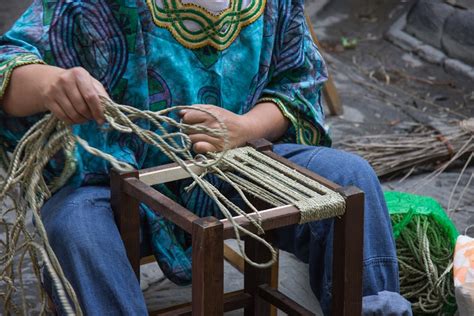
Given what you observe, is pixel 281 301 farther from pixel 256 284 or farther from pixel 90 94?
pixel 90 94

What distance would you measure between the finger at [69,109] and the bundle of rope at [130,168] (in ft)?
0.08

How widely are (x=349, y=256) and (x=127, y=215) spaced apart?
0.46 metres

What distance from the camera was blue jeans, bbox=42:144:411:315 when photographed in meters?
1.76

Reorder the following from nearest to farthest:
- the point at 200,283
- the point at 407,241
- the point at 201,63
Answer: the point at 200,283, the point at 201,63, the point at 407,241

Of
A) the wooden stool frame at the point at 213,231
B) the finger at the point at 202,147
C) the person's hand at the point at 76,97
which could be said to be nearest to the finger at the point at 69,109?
the person's hand at the point at 76,97

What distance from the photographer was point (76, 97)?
1.68 meters

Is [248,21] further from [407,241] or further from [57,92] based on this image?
[407,241]

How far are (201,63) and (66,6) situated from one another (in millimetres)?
325

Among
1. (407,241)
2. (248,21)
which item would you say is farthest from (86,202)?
(407,241)

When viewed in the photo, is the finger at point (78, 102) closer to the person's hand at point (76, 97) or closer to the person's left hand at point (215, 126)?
the person's hand at point (76, 97)

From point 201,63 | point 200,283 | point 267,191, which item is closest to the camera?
point 200,283

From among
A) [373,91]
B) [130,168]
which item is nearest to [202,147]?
[130,168]

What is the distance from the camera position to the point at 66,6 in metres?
1.97

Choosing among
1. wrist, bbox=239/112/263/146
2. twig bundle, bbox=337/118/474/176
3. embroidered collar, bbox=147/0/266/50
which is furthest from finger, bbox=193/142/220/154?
twig bundle, bbox=337/118/474/176
